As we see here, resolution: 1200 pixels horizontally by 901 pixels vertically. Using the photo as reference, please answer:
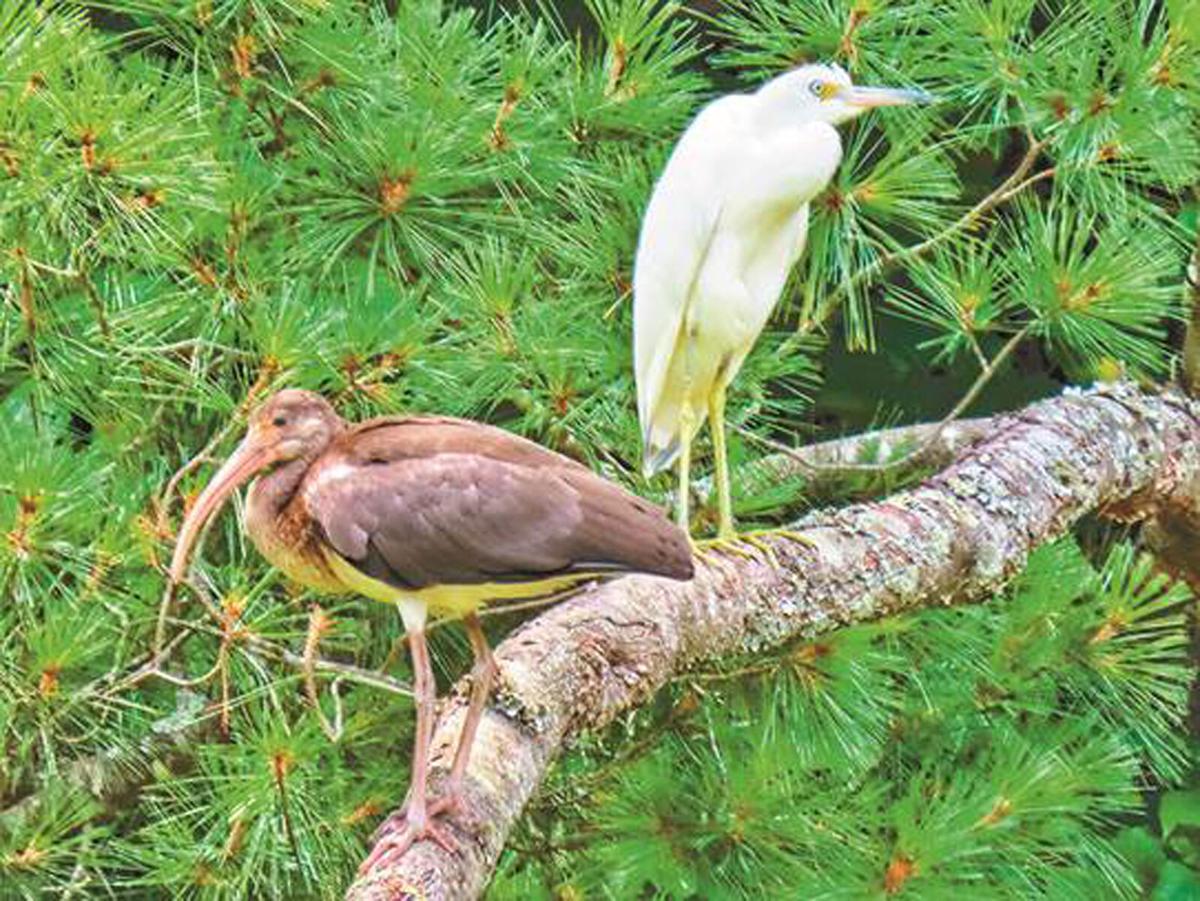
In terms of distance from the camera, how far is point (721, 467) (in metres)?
1.93

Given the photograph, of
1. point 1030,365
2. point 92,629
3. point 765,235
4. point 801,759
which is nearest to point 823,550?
point 801,759

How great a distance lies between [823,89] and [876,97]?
0.04 meters

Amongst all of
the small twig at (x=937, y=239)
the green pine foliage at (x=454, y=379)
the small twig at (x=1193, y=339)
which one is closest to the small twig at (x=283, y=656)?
the green pine foliage at (x=454, y=379)

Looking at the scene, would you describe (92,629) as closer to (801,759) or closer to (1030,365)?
(801,759)

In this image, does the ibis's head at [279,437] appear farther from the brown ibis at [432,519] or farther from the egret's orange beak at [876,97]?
the egret's orange beak at [876,97]

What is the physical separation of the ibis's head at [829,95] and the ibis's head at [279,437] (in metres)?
0.54

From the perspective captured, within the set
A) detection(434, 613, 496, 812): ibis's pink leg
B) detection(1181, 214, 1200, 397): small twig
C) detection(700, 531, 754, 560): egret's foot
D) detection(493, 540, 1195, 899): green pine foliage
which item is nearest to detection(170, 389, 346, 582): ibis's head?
detection(434, 613, 496, 812): ibis's pink leg

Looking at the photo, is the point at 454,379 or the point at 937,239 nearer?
the point at 454,379

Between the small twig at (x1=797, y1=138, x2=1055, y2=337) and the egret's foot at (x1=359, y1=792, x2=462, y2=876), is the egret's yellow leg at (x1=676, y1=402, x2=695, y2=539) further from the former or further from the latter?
the egret's foot at (x1=359, y1=792, x2=462, y2=876)

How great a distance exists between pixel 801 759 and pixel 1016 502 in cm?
22

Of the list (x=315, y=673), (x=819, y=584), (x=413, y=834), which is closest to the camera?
(x=413, y=834)

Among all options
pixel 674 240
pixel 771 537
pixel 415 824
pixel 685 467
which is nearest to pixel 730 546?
pixel 771 537

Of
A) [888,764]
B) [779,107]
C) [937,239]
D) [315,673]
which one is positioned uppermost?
[779,107]

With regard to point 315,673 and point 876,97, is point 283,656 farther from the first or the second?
point 876,97
